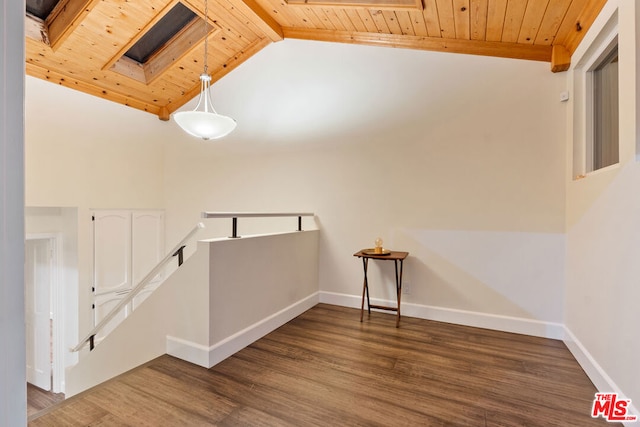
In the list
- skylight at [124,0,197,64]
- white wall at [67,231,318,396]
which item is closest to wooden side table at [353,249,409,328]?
white wall at [67,231,318,396]

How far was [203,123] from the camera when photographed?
8.30 ft

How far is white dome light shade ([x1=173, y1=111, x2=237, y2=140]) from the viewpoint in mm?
2479

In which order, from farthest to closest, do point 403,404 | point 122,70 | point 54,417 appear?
point 122,70
point 403,404
point 54,417

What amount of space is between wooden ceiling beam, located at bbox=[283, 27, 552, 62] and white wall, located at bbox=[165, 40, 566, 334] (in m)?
0.07

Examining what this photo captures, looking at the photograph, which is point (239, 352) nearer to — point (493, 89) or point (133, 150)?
point (493, 89)

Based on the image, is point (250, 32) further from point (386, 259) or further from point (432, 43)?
point (386, 259)

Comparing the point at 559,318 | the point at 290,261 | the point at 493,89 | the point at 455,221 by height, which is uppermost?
the point at 493,89

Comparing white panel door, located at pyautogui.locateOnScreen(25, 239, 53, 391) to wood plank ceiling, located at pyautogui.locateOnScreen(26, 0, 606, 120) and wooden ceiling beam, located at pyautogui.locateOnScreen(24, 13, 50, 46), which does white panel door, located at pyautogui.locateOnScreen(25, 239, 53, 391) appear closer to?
wood plank ceiling, located at pyautogui.locateOnScreen(26, 0, 606, 120)

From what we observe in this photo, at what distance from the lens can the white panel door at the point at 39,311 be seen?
14.7ft

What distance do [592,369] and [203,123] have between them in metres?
3.36

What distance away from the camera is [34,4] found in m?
3.21

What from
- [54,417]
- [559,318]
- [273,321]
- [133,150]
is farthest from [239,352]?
[133,150]

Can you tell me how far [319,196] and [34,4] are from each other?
11.7 feet

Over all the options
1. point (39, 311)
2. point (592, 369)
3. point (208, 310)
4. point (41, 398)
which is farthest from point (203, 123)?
point (41, 398)
